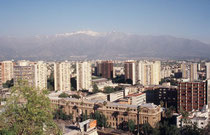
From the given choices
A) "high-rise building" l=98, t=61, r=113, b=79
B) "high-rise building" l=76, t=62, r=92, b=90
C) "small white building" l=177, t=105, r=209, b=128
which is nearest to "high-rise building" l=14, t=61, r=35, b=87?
"high-rise building" l=76, t=62, r=92, b=90

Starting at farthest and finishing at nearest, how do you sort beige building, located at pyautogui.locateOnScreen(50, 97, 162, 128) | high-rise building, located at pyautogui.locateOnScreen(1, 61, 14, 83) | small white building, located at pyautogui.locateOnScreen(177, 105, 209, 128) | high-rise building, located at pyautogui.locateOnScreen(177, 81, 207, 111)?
high-rise building, located at pyautogui.locateOnScreen(1, 61, 14, 83) → high-rise building, located at pyautogui.locateOnScreen(177, 81, 207, 111) → beige building, located at pyautogui.locateOnScreen(50, 97, 162, 128) → small white building, located at pyautogui.locateOnScreen(177, 105, 209, 128)

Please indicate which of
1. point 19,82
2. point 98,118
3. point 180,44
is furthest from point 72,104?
point 180,44

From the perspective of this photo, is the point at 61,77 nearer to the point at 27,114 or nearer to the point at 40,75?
the point at 40,75

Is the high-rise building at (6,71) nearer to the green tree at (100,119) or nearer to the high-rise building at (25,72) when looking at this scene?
the high-rise building at (25,72)

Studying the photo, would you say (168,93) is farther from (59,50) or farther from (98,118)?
(59,50)

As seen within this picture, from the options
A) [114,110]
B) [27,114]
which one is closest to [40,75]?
[114,110]

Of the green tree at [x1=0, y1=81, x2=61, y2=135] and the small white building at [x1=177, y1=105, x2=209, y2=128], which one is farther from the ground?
the green tree at [x1=0, y1=81, x2=61, y2=135]

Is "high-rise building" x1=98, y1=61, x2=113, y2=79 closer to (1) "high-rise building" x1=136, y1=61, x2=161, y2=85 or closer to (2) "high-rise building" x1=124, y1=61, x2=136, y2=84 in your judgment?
(2) "high-rise building" x1=124, y1=61, x2=136, y2=84
